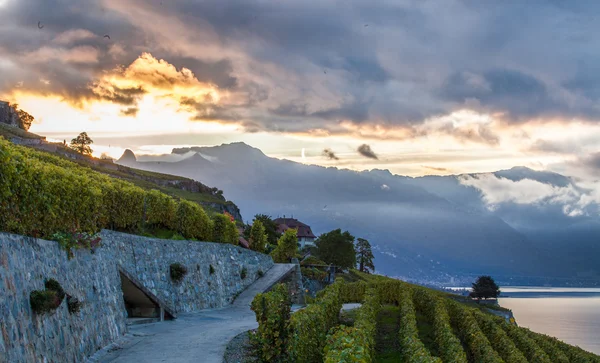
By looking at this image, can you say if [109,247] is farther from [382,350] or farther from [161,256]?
[382,350]

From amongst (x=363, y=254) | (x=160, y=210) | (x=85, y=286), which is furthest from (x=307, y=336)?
(x=363, y=254)

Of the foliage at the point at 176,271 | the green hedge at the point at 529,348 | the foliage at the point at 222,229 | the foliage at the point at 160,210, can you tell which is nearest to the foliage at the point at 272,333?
the foliage at the point at 176,271

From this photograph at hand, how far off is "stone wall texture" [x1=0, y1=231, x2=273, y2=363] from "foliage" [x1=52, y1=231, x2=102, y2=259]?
284 millimetres

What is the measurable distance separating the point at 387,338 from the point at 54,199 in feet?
68.0

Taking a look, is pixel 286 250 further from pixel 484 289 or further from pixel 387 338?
pixel 484 289

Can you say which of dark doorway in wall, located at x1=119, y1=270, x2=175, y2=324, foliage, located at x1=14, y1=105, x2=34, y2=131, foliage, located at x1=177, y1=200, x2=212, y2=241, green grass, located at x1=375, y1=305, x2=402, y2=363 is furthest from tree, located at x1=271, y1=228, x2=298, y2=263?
foliage, located at x1=14, y1=105, x2=34, y2=131

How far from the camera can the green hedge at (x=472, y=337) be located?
26.8 m

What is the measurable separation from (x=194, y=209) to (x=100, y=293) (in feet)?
67.7

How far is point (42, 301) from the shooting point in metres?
14.5

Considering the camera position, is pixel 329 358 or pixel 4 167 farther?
pixel 4 167

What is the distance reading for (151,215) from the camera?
35219mm

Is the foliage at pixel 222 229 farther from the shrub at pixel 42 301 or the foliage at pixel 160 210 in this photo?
the shrub at pixel 42 301

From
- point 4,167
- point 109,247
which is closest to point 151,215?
point 109,247

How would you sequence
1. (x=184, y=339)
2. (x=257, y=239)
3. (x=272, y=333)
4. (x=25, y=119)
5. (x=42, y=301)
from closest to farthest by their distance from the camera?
(x=42, y=301)
(x=272, y=333)
(x=184, y=339)
(x=257, y=239)
(x=25, y=119)
